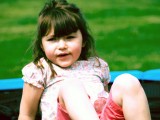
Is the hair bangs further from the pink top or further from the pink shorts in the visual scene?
the pink shorts

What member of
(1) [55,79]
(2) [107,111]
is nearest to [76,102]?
(2) [107,111]

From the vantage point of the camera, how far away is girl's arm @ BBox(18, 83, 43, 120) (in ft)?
6.01

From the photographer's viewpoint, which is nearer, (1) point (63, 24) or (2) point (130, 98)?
(2) point (130, 98)

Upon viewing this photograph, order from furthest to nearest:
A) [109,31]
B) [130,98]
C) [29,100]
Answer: [109,31]
[29,100]
[130,98]

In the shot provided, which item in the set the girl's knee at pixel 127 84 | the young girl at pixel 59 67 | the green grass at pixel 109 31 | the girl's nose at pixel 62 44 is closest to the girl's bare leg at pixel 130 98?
the girl's knee at pixel 127 84

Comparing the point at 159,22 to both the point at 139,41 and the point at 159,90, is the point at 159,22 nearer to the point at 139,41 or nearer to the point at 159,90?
the point at 139,41

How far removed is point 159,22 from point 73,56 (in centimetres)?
328

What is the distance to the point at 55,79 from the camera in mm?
1870

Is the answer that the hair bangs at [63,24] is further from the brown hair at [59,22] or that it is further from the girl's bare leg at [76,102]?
the girl's bare leg at [76,102]

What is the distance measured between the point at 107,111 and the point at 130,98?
0.09m

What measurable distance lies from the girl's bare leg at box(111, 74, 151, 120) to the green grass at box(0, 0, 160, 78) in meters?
1.77

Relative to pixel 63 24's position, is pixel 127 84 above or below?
below

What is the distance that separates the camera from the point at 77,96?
160 cm

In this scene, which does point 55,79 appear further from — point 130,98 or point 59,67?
point 130,98
